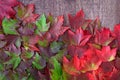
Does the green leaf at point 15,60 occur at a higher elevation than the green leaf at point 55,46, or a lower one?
lower

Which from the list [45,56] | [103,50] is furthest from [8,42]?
[103,50]

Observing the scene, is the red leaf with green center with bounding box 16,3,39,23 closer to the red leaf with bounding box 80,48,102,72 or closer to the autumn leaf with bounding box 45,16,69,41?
the autumn leaf with bounding box 45,16,69,41

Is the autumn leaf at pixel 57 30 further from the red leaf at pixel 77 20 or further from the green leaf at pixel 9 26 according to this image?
the green leaf at pixel 9 26

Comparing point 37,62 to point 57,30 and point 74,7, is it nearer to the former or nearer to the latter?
point 57,30

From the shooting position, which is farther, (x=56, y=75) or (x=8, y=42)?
(x=8, y=42)

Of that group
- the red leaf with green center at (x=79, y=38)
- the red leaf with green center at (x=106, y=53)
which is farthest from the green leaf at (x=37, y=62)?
the red leaf with green center at (x=106, y=53)

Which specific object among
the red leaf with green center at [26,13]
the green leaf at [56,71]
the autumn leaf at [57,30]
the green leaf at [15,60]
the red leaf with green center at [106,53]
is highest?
the red leaf with green center at [26,13]

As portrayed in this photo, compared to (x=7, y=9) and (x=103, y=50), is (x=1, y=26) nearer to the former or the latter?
(x=7, y=9)
